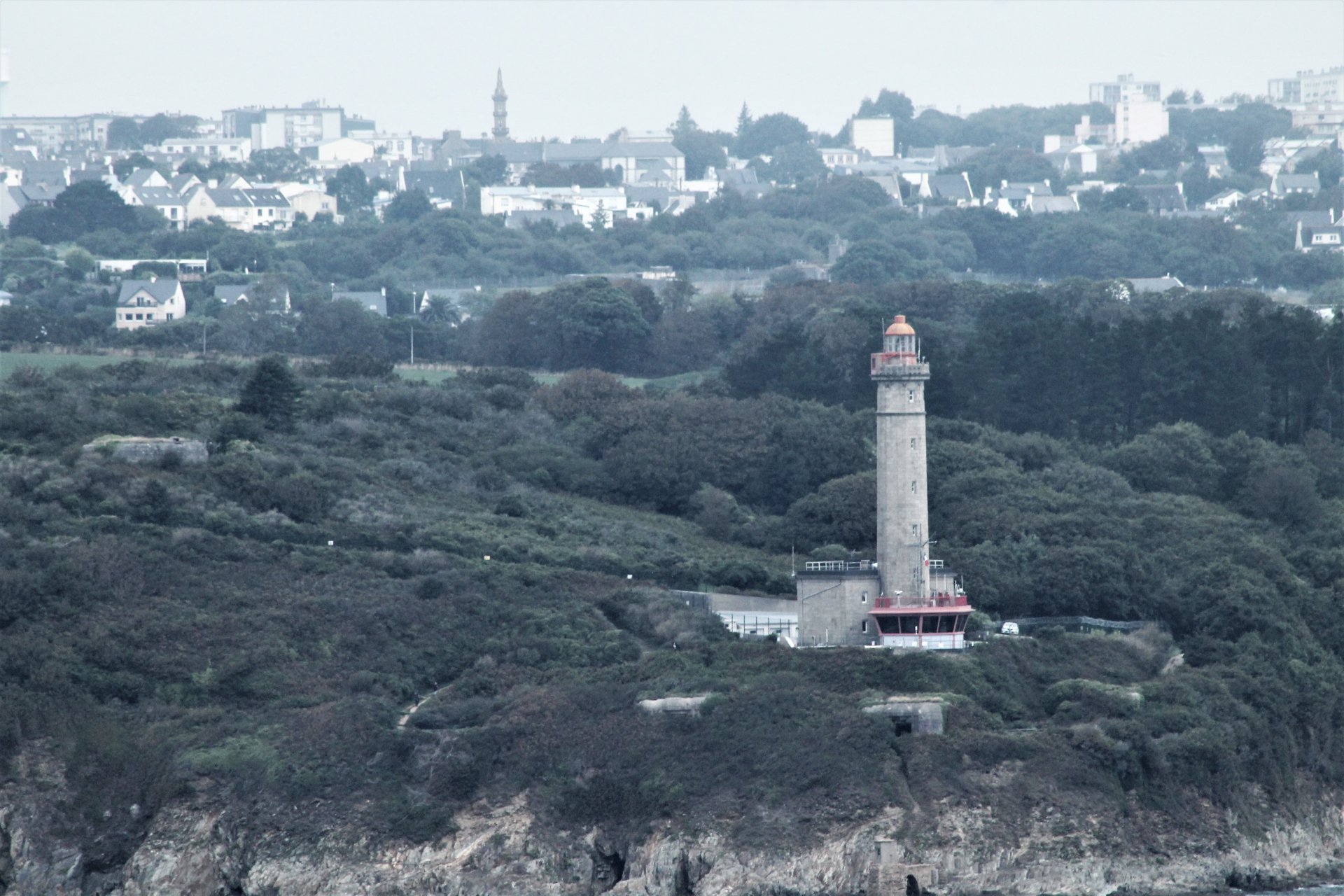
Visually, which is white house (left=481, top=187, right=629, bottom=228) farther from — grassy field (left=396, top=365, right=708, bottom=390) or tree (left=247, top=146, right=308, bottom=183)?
grassy field (left=396, top=365, right=708, bottom=390)

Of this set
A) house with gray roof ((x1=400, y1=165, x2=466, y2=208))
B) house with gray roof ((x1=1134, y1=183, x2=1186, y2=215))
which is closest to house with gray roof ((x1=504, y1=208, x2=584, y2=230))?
house with gray roof ((x1=400, y1=165, x2=466, y2=208))

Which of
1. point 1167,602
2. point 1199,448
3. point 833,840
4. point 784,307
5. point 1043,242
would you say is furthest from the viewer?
point 1043,242

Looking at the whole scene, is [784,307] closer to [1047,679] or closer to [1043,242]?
[1043,242]

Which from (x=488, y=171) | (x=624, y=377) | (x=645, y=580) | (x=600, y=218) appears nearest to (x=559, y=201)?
(x=600, y=218)

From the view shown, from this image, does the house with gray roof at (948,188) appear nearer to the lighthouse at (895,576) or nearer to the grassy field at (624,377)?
the grassy field at (624,377)

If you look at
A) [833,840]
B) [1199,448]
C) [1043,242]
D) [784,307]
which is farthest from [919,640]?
[1043,242]

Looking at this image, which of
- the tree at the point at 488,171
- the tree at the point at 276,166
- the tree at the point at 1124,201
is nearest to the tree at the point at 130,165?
the tree at the point at 276,166
